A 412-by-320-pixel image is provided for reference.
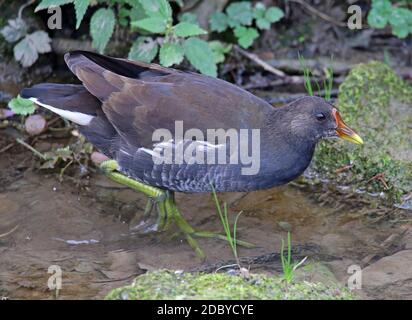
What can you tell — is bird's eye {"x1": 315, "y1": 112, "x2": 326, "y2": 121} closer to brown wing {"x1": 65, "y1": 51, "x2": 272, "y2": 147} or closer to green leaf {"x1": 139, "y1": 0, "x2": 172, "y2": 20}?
brown wing {"x1": 65, "y1": 51, "x2": 272, "y2": 147}

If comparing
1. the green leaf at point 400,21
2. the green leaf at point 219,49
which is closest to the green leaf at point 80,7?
the green leaf at point 219,49

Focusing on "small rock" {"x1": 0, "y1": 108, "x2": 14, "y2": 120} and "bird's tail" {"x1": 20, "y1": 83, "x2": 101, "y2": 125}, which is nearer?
"bird's tail" {"x1": 20, "y1": 83, "x2": 101, "y2": 125}

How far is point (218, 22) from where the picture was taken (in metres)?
6.16

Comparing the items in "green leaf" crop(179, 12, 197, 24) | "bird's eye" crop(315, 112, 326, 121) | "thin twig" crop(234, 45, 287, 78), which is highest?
"green leaf" crop(179, 12, 197, 24)

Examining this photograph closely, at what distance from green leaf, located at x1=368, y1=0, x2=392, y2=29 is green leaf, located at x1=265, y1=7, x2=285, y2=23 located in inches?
28.1

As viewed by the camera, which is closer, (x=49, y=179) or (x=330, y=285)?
(x=330, y=285)

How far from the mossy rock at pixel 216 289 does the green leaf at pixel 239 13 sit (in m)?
3.08

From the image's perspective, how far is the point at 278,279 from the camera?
11.6 ft

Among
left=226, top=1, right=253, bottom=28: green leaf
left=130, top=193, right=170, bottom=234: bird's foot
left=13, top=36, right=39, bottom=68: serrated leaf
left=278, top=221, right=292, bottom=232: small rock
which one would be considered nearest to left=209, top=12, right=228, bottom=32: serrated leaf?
left=226, top=1, right=253, bottom=28: green leaf

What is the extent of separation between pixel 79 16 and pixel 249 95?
110 centimetres

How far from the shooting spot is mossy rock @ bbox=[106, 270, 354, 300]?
3.30 m
